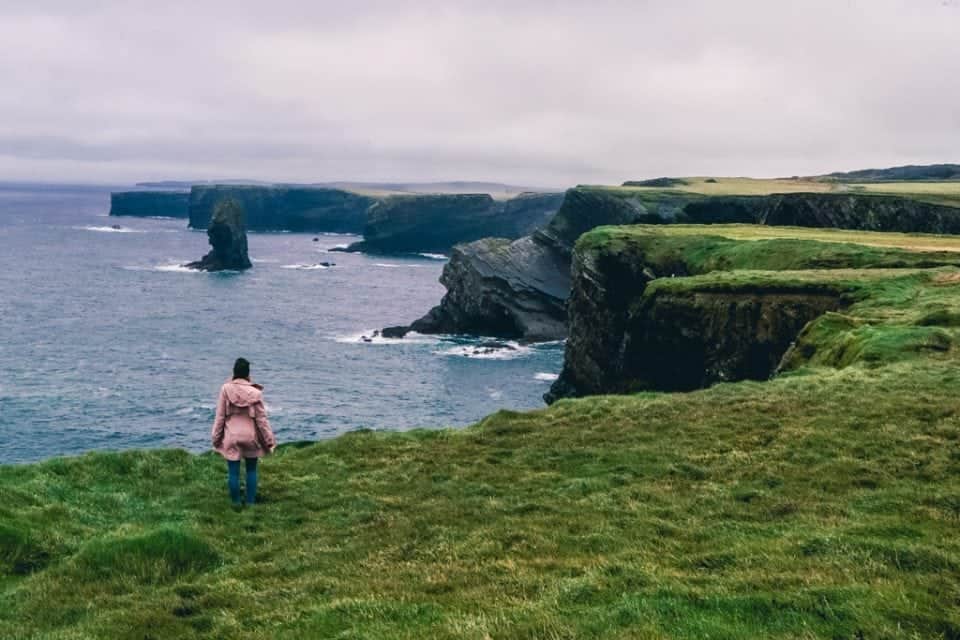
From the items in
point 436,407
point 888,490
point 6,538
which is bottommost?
point 436,407

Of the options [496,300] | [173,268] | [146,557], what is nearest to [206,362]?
[496,300]

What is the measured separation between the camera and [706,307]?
4441cm

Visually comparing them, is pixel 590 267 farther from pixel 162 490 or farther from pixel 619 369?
pixel 162 490

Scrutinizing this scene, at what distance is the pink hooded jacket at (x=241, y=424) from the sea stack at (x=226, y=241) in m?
155

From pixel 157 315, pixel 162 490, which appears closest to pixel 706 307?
pixel 162 490

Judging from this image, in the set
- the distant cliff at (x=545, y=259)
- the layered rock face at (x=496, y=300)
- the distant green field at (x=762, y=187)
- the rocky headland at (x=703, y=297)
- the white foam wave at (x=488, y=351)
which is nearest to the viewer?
the rocky headland at (x=703, y=297)

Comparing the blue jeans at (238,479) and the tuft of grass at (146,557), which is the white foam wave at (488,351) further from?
the tuft of grass at (146,557)

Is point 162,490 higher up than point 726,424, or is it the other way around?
point 726,424

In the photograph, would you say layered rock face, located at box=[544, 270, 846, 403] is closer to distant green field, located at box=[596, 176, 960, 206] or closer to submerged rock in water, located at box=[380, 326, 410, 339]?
submerged rock in water, located at box=[380, 326, 410, 339]

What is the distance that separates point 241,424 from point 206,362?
69944mm

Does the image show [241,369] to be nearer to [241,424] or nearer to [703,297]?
[241,424]

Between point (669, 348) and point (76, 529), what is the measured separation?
38.9 m

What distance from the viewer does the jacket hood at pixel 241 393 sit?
1664 cm

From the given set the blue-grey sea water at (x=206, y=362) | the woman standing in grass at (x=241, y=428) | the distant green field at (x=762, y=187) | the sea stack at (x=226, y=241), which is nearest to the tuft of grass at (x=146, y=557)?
the woman standing in grass at (x=241, y=428)
